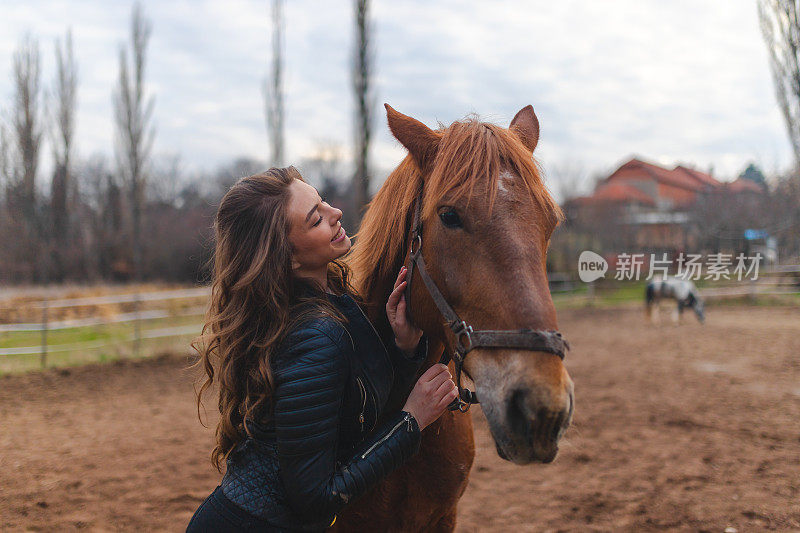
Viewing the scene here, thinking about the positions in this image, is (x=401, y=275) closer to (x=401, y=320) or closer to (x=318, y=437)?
(x=401, y=320)

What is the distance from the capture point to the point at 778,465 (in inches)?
168

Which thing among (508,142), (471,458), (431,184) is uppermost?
(508,142)

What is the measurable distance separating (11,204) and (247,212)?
60.6 ft

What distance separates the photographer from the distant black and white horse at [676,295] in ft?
44.3

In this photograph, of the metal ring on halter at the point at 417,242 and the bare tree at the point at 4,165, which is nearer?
the metal ring on halter at the point at 417,242

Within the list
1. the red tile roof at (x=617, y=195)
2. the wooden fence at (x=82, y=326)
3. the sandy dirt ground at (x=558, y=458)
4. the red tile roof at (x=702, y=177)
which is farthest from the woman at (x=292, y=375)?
the red tile roof at (x=617, y=195)

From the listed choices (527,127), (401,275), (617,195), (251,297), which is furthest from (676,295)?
(251,297)

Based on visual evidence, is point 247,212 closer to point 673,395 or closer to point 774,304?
point 673,395

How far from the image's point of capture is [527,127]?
1881mm

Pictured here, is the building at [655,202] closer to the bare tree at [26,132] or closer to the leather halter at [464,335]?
the leather halter at [464,335]

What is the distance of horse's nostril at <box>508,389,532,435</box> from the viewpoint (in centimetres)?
114

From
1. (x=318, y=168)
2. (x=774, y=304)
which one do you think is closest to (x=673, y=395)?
(x=774, y=304)

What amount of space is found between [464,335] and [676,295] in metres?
14.7

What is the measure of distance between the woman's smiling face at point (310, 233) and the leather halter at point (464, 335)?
0.25 metres
